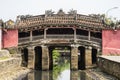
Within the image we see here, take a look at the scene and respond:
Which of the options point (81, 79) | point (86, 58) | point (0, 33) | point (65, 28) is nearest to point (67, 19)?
point (65, 28)

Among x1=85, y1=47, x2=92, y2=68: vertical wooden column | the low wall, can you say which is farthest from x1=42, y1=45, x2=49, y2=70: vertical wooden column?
the low wall

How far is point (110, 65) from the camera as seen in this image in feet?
104

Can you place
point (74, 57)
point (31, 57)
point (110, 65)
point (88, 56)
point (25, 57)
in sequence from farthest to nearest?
1. point (25, 57)
2. point (31, 57)
3. point (74, 57)
4. point (88, 56)
5. point (110, 65)

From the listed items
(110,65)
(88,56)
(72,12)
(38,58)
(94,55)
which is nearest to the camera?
(110,65)

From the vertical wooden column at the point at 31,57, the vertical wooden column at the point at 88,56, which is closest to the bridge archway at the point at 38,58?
the vertical wooden column at the point at 31,57

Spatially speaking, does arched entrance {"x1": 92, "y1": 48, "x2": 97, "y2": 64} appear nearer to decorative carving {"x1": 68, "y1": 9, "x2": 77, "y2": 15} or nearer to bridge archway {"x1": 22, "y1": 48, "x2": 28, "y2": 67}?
decorative carving {"x1": 68, "y1": 9, "x2": 77, "y2": 15}

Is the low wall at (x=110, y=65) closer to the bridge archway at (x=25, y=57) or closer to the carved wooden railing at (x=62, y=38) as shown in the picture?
the carved wooden railing at (x=62, y=38)

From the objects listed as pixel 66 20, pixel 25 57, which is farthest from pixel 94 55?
pixel 25 57

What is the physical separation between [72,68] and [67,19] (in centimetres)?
612

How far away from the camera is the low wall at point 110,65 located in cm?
2802

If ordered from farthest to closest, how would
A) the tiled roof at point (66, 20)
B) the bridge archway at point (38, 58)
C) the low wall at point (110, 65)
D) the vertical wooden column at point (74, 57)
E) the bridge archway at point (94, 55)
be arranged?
1. the bridge archway at point (94, 55)
2. the bridge archway at point (38, 58)
3. the tiled roof at point (66, 20)
4. the vertical wooden column at point (74, 57)
5. the low wall at point (110, 65)

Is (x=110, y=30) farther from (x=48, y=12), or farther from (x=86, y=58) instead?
(x=48, y=12)

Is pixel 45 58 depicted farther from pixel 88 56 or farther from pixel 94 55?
pixel 94 55

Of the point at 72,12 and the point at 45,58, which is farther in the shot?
the point at 72,12
